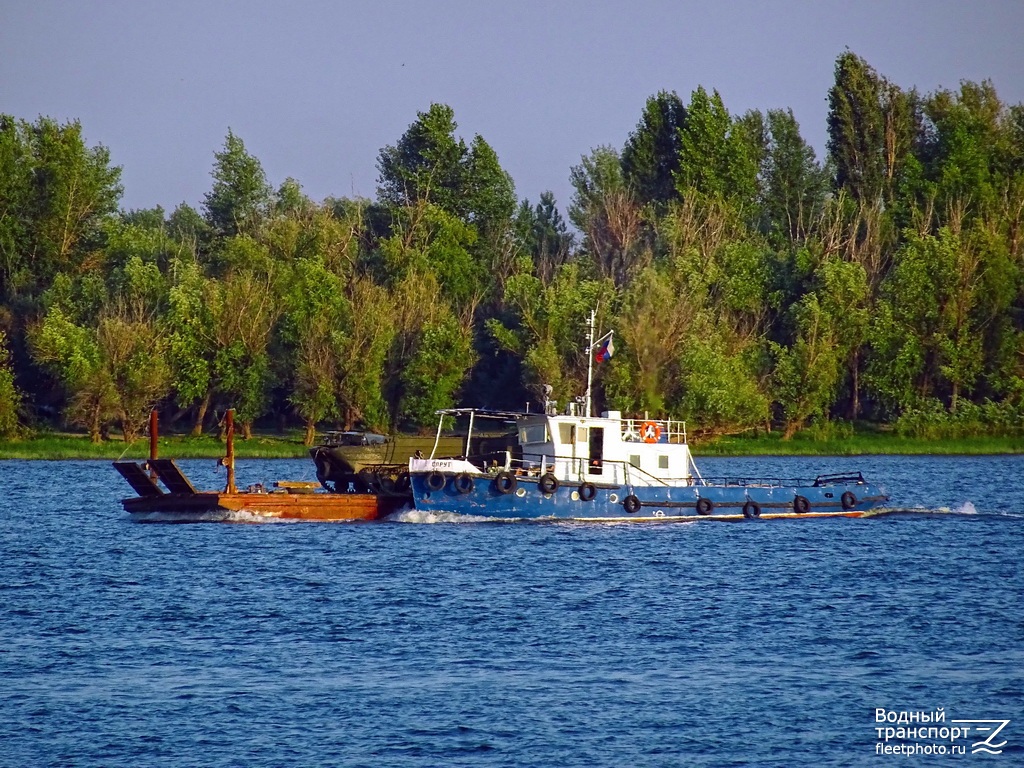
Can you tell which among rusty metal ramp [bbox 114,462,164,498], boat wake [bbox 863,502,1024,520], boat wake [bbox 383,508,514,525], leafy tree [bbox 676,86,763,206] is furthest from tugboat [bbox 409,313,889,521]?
leafy tree [bbox 676,86,763,206]

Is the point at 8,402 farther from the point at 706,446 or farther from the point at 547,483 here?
the point at 547,483

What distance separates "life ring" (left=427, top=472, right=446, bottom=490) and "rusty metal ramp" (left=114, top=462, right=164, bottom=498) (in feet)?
25.6

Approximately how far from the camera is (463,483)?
3959 centimetres

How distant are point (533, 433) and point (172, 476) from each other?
986cm

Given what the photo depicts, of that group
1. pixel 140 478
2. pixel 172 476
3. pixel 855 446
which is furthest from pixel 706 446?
pixel 140 478

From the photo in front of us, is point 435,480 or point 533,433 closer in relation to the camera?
point 435,480

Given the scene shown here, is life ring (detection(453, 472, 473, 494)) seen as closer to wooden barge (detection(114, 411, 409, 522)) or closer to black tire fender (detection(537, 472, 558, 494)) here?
Result: black tire fender (detection(537, 472, 558, 494))

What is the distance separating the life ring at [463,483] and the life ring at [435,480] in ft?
1.23

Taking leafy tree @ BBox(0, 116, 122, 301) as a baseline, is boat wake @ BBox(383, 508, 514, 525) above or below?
below

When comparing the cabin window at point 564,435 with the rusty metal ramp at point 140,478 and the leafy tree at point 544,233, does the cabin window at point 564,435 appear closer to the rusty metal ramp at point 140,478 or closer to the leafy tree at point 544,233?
the rusty metal ramp at point 140,478

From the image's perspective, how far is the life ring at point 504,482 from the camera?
129 feet

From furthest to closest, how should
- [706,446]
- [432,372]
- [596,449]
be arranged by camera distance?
[432,372], [706,446], [596,449]

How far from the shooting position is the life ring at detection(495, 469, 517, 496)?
3944 cm

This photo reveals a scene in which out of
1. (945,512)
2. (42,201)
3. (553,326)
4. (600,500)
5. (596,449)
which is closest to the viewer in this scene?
(600,500)
